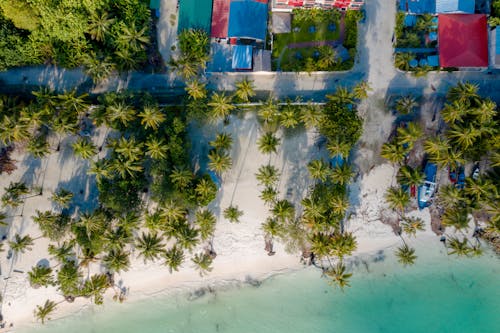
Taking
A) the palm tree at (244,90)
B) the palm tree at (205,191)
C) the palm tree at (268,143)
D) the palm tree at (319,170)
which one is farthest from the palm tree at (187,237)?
the palm tree at (244,90)

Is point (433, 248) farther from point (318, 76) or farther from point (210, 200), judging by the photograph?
point (210, 200)

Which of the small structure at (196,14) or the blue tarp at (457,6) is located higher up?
the blue tarp at (457,6)

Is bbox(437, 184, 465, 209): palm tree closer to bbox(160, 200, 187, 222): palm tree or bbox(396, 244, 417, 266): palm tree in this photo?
bbox(396, 244, 417, 266): palm tree

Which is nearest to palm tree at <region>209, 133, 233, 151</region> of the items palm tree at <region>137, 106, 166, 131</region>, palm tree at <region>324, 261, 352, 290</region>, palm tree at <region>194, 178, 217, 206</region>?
palm tree at <region>194, 178, 217, 206</region>

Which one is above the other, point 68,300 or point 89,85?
point 89,85

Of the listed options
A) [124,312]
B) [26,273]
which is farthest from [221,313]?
[26,273]

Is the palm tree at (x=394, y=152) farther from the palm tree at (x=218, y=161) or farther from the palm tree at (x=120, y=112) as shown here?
the palm tree at (x=120, y=112)

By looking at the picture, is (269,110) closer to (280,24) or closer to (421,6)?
(280,24)
